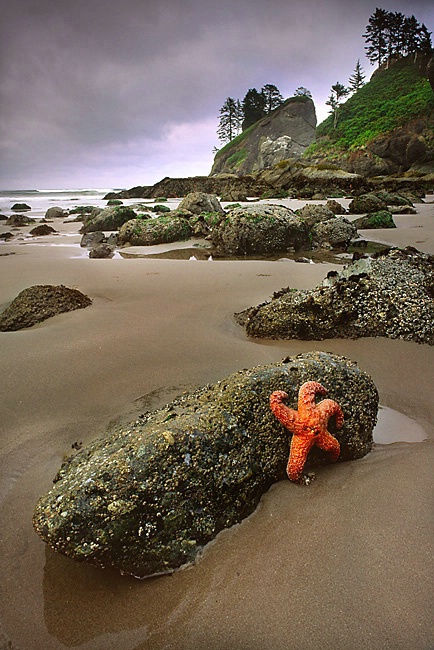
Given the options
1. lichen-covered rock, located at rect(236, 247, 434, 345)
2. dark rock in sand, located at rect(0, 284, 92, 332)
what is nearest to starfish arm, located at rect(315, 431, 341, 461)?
lichen-covered rock, located at rect(236, 247, 434, 345)

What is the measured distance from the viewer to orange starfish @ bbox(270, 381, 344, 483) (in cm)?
188

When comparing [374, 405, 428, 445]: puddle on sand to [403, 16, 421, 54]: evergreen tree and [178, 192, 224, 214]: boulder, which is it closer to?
[178, 192, 224, 214]: boulder

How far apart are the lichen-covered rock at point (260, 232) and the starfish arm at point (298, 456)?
699 cm

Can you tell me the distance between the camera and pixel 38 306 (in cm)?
420

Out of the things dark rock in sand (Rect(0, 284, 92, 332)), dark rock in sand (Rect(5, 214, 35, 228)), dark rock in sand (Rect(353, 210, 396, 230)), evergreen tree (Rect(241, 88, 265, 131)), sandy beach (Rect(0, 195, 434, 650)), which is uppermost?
evergreen tree (Rect(241, 88, 265, 131))

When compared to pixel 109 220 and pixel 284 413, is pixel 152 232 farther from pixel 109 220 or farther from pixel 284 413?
pixel 284 413

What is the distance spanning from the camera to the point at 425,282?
379 cm

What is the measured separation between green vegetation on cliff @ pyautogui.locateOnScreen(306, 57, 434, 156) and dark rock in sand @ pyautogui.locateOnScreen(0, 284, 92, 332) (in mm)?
38236

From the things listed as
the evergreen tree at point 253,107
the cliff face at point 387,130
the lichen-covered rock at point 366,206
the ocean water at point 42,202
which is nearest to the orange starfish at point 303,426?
the lichen-covered rock at point 366,206

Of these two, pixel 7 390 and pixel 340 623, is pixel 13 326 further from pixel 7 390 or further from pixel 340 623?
pixel 340 623

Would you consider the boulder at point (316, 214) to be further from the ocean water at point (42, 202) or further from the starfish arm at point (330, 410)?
the ocean water at point (42, 202)

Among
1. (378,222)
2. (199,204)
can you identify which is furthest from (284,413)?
(199,204)

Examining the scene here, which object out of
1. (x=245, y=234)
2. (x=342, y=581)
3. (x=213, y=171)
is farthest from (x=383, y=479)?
(x=213, y=171)

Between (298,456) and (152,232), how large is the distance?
29.9 ft
